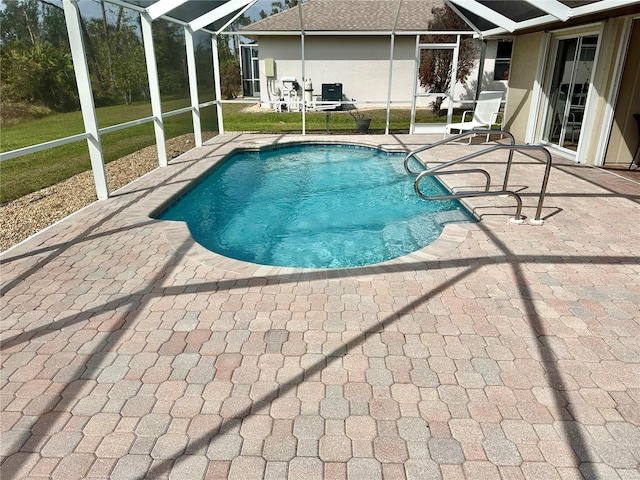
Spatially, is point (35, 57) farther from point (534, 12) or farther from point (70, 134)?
point (534, 12)

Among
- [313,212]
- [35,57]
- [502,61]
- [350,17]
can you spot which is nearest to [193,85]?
[35,57]

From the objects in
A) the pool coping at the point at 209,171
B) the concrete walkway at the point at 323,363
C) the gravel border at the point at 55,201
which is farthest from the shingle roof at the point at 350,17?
the concrete walkway at the point at 323,363

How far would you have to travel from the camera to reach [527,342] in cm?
298

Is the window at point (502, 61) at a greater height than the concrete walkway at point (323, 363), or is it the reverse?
the window at point (502, 61)

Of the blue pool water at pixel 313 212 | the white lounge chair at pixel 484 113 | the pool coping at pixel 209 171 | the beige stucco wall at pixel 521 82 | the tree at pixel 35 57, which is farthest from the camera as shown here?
the white lounge chair at pixel 484 113

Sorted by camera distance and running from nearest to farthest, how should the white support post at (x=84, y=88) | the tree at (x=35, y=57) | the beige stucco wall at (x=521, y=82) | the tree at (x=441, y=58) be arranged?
the white support post at (x=84, y=88) < the tree at (x=35, y=57) < the beige stucco wall at (x=521, y=82) < the tree at (x=441, y=58)

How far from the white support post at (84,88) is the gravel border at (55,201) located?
709 mm

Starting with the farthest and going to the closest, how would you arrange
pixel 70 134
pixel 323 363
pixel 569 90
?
pixel 569 90 → pixel 70 134 → pixel 323 363

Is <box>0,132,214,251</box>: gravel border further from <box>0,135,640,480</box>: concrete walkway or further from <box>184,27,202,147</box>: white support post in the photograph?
<box>184,27,202,147</box>: white support post

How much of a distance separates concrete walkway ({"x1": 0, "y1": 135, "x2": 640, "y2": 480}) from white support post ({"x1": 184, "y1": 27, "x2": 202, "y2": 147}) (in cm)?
641

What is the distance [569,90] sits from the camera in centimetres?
871

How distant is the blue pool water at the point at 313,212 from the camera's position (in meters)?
5.61

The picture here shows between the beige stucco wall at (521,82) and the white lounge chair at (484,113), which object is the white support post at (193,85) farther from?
the beige stucco wall at (521,82)

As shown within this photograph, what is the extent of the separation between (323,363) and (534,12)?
29.3ft
